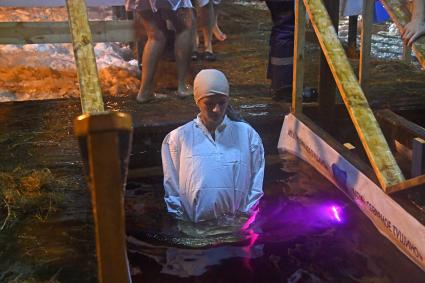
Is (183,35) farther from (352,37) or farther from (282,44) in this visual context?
(352,37)

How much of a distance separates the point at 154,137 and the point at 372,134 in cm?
245

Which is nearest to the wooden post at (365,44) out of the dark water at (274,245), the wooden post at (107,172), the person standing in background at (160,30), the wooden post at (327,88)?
the wooden post at (327,88)

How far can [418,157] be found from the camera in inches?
169

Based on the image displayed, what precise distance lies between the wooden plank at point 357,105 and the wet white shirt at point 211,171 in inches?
29.3

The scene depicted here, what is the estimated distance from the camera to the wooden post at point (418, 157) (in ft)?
14.0

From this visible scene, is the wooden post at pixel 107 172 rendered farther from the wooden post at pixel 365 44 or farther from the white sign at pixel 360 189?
the wooden post at pixel 365 44

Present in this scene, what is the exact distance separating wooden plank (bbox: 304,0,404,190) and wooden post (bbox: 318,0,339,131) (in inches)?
44.8

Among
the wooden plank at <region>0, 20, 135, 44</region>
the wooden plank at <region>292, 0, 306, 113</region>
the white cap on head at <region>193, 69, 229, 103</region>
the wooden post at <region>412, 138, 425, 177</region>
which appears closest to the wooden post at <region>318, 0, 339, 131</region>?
the wooden plank at <region>292, 0, 306, 113</region>

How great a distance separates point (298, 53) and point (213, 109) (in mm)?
1707

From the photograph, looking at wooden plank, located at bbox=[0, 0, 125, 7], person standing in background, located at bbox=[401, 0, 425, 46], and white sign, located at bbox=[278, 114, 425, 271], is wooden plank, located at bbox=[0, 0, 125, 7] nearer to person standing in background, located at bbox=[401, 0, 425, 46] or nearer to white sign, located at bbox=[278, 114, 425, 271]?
white sign, located at bbox=[278, 114, 425, 271]

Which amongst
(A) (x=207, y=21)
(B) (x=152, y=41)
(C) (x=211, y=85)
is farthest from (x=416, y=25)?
(A) (x=207, y=21)

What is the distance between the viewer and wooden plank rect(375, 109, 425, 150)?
5.24 metres

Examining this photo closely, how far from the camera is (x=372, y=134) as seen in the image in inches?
151

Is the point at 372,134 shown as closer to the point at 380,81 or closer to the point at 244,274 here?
the point at 244,274
